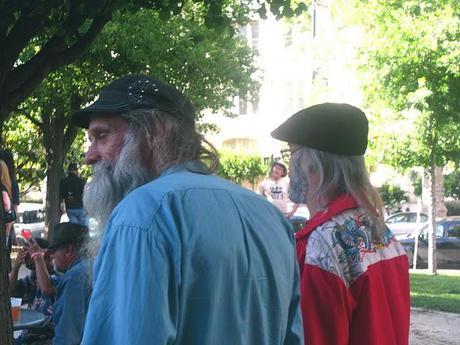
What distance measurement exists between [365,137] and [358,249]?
0.46m

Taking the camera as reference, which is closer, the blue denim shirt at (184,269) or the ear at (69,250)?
the blue denim shirt at (184,269)

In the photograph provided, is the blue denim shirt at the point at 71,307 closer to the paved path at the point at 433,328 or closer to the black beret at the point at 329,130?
the black beret at the point at 329,130

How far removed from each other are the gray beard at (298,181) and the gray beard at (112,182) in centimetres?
92

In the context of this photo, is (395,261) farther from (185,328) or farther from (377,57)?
(377,57)

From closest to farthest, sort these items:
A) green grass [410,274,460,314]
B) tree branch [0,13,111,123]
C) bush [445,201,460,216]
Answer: tree branch [0,13,111,123] < green grass [410,274,460,314] < bush [445,201,460,216]

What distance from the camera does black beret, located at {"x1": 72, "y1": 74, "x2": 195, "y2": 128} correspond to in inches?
73.9

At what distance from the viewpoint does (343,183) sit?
8.55ft

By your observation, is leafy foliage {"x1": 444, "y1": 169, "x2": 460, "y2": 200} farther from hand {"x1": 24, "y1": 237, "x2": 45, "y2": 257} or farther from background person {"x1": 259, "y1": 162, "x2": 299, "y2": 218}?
hand {"x1": 24, "y1": 237, "x2": 45, "y2": 257}

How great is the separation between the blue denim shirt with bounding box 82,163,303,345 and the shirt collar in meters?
0.77

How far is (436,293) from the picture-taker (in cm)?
1116

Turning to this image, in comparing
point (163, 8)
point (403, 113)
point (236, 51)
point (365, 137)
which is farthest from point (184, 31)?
point (365, 137)

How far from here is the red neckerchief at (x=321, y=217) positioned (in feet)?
8.09

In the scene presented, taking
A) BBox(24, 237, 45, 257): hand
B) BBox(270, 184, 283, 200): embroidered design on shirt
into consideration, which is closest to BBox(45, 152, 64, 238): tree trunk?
BBox(270, 184, 283, 200): embroidered design on shirt

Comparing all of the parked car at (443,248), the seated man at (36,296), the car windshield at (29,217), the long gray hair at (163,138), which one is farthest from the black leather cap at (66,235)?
the car windshield at (29,217)
